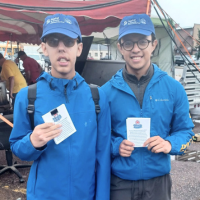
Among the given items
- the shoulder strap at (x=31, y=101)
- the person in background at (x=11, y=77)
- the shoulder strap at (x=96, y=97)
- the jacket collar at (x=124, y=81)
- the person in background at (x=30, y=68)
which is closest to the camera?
the shoulder strap at (x=31, y=101)

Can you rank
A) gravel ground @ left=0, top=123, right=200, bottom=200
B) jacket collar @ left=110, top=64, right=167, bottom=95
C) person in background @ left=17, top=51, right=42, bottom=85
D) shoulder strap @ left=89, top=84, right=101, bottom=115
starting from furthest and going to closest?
person in background @ left=17, top=51, right=42, bottom=85 → gravel ground @ left=0, top=123, right=200, bottom=200 → jacket collar @ left=110, top=64, right=167, bottom=95 → shoulder strap @ left=89, top=84, right=101, bottom=115

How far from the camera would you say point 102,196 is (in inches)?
61.1

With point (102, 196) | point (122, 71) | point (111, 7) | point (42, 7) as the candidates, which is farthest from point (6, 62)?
point (102, 196)

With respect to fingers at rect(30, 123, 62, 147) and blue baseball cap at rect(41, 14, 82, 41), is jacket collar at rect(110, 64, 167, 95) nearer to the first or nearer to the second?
blue baseball cap at rect(41, 14, 82, 41)

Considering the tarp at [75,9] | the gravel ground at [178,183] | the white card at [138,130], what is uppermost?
the tarp at [75,9]

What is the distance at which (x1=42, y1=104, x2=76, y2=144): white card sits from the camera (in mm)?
1359

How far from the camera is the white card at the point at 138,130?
1520 mm

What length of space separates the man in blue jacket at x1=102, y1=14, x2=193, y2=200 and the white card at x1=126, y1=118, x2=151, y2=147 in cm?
8

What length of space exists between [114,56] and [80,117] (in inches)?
423

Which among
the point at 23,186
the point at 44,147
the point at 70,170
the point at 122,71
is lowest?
the point at 23,186

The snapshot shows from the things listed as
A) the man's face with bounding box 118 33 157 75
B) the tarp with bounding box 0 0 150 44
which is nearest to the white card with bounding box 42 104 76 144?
the man's face with bounding box 118 33 157 75

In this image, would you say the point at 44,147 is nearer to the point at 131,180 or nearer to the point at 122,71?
the point at 131,180

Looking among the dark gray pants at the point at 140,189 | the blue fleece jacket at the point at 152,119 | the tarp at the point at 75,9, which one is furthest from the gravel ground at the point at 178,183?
the tarp at the point at 75,9

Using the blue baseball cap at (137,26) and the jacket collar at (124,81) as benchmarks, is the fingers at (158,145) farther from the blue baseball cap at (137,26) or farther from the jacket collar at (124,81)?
the blue baseball cap at (137,26)
